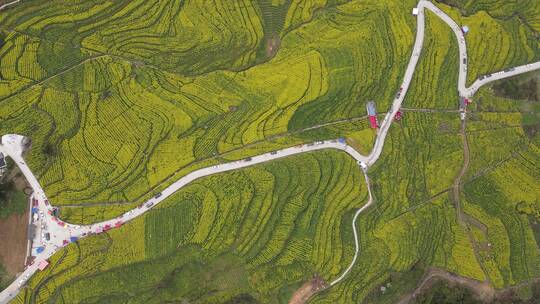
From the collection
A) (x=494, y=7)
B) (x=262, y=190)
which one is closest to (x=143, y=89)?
(x=262, y=190)

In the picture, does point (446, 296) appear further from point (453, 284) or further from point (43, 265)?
point (43, 265)

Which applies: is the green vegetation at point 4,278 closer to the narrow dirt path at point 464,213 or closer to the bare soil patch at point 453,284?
the bare soil patch at point 453,284

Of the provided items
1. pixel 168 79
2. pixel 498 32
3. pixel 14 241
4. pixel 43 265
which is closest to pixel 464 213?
pixel 498 32

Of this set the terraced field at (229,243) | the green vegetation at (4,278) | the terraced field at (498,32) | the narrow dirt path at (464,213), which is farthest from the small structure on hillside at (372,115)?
the green vegetation at (4,278)

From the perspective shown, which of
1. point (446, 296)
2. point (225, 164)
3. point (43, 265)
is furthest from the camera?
point (225, 164)

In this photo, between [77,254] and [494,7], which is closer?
Answer: [77,254]

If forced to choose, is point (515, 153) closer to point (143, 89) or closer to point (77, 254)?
point (143, 89)
